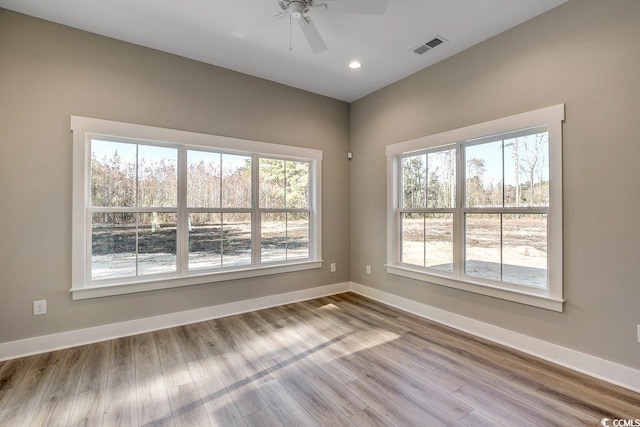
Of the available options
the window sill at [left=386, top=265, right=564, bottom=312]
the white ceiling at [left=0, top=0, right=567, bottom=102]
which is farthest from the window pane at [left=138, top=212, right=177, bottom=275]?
the window sill at [left=386, top=265, right=564, bottom=312]

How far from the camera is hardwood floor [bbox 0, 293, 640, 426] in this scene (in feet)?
5.92

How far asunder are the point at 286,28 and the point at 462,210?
102 inches

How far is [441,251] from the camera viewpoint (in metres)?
3.43

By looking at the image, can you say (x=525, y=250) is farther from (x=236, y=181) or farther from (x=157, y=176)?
(x=157, y=176)

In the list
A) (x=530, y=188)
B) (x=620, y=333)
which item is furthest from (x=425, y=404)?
(x=530, y=188)

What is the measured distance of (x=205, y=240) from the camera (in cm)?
350

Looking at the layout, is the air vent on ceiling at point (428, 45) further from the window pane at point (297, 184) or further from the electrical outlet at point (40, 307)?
the electrical outlet at point (40, 307)

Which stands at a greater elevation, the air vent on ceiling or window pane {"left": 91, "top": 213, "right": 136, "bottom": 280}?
the air vent on ceiling

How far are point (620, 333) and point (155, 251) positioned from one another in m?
4.18

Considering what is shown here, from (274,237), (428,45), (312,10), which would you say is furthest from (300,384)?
(428,45)

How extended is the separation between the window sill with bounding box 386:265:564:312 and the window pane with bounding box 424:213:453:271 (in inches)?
5.9

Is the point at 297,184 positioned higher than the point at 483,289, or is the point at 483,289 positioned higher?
the point at 297,184

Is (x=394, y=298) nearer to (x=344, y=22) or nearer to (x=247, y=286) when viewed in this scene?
(x=247, y=286)

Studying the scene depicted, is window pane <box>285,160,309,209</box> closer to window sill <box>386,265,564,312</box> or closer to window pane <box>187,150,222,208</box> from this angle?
window pane <box>187,150,222,208</box>
